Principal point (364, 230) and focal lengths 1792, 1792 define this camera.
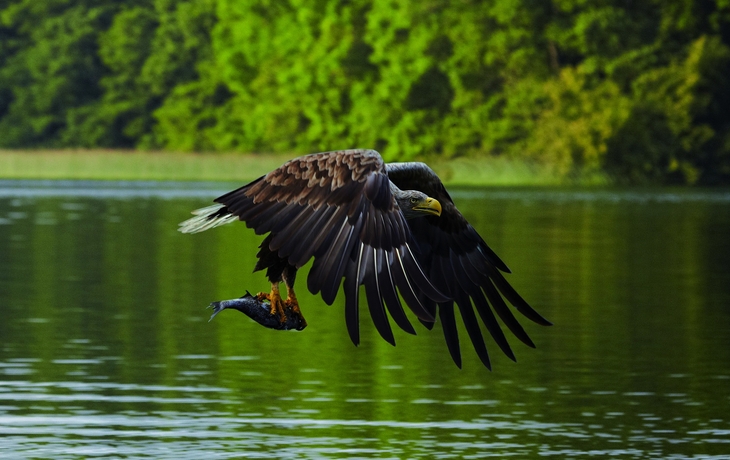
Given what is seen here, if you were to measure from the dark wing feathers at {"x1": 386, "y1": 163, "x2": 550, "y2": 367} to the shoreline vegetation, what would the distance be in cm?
5080

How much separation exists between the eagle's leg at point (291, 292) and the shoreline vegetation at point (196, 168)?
52.9 m

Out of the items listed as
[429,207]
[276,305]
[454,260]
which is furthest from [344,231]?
[454,260]

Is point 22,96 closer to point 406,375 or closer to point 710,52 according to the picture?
point 710,52

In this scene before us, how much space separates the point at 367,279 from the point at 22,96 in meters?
73.0

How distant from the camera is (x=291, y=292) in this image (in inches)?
344

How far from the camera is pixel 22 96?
7950 cm

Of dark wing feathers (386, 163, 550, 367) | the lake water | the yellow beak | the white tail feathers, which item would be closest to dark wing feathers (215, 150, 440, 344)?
the white tail feathers

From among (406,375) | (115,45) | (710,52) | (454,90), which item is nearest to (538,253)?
(406,375)

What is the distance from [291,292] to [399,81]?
56.9 metres

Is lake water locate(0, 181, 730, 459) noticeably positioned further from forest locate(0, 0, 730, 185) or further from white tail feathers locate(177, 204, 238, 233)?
forest locate(0, 0, 730, 185)

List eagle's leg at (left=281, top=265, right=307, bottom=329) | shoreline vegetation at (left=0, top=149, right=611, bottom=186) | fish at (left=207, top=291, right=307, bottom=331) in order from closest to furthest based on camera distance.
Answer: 1. fish at (left=207, top=291, right=307, bottom=331)
2. eagle's leg at (left=281, top=265, right=307, bottom=329)
3. shoreline vegetation at (left=0, top=149, right=611, bottom=186)

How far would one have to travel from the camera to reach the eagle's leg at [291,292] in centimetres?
864

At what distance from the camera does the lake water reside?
40.3ft

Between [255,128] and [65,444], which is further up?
[255,128]
